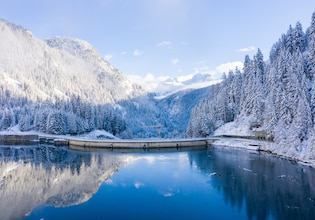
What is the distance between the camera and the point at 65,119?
10669 cm

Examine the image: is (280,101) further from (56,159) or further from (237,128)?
(56,159)

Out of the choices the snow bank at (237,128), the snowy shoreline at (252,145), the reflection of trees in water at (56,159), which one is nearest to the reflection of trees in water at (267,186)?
the snowy shoreline at (252,145)

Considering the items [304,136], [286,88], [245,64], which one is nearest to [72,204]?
[304,136]

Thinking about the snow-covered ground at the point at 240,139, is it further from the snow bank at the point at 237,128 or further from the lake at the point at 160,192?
the lake at the point at 160,192

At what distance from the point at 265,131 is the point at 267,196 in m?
43.9

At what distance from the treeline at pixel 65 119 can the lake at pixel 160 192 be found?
57.6 m

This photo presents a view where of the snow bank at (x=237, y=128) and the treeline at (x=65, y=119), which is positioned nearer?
the snow bank at (x=237, y=128)

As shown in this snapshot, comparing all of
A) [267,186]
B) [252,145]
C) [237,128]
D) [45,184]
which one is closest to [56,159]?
[45,184]

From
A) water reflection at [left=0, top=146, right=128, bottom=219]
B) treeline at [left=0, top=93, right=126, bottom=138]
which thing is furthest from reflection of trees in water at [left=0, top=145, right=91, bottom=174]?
treeline at [left=0, top=93, right=126, bottom=138]

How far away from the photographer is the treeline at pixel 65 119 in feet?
341

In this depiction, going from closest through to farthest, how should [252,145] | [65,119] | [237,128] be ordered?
1. [252,145]
2. [237,128]
3. [65,119]

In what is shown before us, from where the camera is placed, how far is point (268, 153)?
6025 cm

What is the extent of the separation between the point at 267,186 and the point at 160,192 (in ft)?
44.3

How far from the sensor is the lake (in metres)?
23.9
